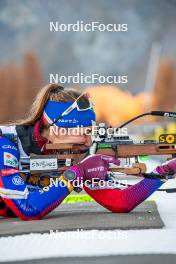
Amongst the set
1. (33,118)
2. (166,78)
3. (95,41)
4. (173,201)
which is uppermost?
(95,41)

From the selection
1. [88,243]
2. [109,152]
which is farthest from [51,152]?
[88,243]

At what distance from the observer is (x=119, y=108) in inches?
388

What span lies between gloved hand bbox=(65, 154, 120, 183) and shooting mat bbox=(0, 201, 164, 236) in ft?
0.62

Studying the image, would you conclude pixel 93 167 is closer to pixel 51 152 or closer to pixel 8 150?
pixel 51 152

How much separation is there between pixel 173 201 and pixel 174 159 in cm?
85

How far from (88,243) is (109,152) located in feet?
2.14

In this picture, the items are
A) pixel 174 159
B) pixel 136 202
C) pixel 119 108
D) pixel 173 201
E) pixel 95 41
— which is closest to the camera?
pixel 174 159

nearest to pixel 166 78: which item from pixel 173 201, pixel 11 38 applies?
pixel 11 38

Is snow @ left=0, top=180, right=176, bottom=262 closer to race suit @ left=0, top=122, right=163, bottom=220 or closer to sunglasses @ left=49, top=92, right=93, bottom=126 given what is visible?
race suit @ left=0, top=122, right=163, bottom=220

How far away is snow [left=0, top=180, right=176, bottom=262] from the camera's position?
2.46 metres

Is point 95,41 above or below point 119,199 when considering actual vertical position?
above

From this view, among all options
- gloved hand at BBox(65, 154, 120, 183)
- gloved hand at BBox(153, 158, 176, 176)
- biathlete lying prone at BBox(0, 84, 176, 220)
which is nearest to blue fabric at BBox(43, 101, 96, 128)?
biathlete lying prone at BBox(0, 84, 176, 220)

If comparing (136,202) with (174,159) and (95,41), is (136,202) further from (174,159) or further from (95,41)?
(95,41)

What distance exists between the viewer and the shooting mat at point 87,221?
9.34 ft
